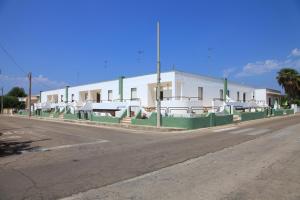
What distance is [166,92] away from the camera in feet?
124

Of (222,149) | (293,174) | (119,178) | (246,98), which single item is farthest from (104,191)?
(246,98)

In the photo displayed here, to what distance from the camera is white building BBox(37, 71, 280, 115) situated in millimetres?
35031

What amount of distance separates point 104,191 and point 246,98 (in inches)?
1904

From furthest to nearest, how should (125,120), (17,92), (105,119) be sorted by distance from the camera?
(17,92), (105,119), (125,120)

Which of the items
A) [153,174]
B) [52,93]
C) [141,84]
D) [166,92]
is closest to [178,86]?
[166,92]

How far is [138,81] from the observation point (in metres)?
40.5

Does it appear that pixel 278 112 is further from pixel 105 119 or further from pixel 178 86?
pixel 105 119

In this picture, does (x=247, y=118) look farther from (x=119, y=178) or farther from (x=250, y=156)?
(x=119, y=178)

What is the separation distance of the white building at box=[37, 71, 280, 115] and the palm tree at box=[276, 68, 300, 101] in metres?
9.20

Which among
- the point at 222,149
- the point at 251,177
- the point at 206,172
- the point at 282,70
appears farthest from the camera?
the point at 282,70

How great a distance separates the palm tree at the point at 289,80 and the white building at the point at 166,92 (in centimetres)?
920

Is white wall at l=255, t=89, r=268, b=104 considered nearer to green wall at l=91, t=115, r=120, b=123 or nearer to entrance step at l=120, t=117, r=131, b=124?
entrance step at l=120, t=117, r=131, b=124

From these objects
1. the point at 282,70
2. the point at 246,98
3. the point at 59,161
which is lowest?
the point at 59,161

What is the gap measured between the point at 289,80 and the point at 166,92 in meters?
32.9
